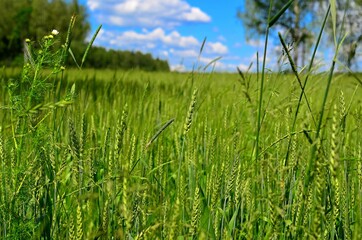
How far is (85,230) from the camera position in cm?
131

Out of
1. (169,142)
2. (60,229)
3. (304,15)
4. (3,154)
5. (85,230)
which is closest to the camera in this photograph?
(3,154)

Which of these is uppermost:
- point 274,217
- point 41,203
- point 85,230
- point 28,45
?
point 28,45

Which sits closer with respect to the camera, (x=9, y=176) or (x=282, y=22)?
(x=9, y=176)

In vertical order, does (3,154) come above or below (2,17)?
below

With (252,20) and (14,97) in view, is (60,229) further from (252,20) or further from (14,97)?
(252,20)

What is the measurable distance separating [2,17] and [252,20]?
14945 millimetres

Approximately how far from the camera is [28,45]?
3.87ft

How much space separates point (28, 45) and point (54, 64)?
76 mm

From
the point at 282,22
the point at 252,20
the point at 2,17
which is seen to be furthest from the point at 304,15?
the point at 2,17

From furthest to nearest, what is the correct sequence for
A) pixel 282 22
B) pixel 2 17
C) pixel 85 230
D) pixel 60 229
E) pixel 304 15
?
pixel 282 22 → pixel 304 15 → pixel 2 17 → pixel 85 230 → pixel 60 229

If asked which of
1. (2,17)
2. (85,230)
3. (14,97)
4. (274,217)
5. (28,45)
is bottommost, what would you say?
(85,230)

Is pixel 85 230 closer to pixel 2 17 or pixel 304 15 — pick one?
pixel 2 17

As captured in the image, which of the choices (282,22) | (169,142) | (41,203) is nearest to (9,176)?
(41,203)

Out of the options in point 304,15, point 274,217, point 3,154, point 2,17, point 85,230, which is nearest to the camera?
point 274,217
